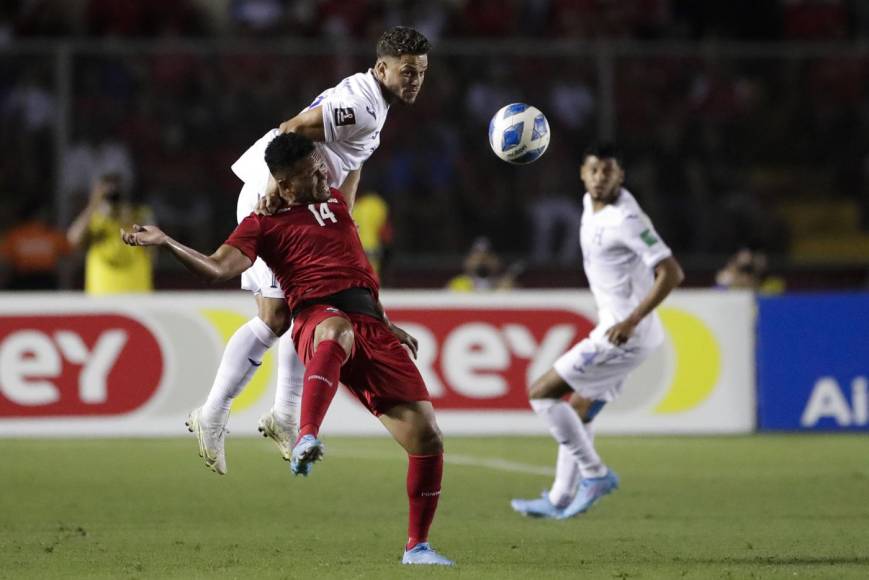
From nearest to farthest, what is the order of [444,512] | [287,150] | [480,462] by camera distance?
[287,150]
[444,512]
[480,462]

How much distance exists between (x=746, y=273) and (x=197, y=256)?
9397mm

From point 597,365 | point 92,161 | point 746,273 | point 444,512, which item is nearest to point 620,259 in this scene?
point 597,365

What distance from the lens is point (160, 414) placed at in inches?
535

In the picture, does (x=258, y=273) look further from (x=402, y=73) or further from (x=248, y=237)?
(x=402, y=73)

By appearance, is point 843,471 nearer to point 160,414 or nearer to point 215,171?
point 160,414

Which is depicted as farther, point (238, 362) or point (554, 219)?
→ point (554, 219)

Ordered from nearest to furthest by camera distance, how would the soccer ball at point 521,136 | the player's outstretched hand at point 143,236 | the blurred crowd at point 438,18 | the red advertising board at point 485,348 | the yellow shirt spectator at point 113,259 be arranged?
→ the player's outstretched hand at point 143,236 → the soccer ball at point 521,136 → the red advertising board at point 485,348 → the yellow shirt spectator at point 113,259 → the blurred crowd at point 438,18

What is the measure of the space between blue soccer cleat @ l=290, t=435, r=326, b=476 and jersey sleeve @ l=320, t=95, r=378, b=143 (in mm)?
1799

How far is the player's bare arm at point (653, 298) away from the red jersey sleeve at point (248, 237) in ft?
9.29

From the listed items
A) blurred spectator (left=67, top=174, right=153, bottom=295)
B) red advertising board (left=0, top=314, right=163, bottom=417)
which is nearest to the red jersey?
red advertising board (left=0, top=314, right=163, bottom=417)

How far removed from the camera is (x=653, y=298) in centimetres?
914

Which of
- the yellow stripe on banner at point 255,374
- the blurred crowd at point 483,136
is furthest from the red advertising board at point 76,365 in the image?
the blurred crowd at point 483,136

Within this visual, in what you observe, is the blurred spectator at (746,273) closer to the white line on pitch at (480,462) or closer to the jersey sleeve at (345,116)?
the white line on pitch at (480,462)

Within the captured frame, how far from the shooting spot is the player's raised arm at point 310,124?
7.65m
